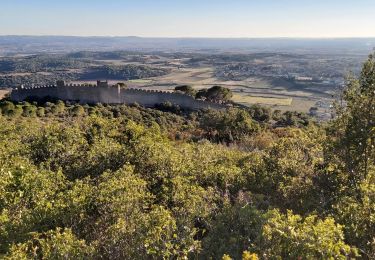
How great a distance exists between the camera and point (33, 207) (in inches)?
507

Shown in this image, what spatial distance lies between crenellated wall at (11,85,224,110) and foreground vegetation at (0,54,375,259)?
3998cm

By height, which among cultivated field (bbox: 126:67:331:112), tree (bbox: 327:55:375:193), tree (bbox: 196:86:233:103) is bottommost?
cultivated field (bbox: 126:67:331:112)

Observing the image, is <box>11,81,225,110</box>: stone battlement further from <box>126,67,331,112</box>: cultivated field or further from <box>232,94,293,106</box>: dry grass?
<box>232,94,293,106</box>: dry grass

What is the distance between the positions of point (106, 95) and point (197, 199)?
170 feet

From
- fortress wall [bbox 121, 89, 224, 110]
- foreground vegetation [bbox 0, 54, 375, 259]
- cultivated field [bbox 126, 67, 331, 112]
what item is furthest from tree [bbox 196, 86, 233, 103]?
foreground vegetation [bbox 0, 54, 375, 259]

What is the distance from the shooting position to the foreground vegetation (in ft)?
31.9

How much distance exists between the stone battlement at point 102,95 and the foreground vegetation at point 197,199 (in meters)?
40.0

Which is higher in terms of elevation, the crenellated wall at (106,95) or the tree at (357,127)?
the tree at (357,127)

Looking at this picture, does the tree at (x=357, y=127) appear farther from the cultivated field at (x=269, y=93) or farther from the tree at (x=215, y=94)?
the cultivated field at (x=269, y=93)

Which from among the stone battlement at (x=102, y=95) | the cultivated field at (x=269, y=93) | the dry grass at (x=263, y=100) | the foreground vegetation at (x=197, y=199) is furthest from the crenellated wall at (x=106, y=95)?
the foreground vegetation at (x=197, y=199)

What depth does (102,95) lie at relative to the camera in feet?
203

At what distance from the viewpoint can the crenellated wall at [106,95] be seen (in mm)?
60594

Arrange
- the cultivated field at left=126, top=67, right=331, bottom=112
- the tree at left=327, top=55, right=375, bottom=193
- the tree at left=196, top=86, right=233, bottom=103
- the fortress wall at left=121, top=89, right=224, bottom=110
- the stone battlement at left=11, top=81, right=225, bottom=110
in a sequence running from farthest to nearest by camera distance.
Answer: the cultivated field at left=126, top=67, right=331, bottom=112 < the tree at left=196, top=86, right=233, bottom=103 < the fortress wall at left=121, top=89, right=224, bottom=110 < the stone battlement at left=11, top=81, right=225, bottom=110 < the tree at left=327, top=55, right=375, bottom=193

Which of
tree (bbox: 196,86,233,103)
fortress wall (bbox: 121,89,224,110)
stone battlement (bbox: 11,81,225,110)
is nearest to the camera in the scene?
stone battlement (bbox: 11,81,225,110)
